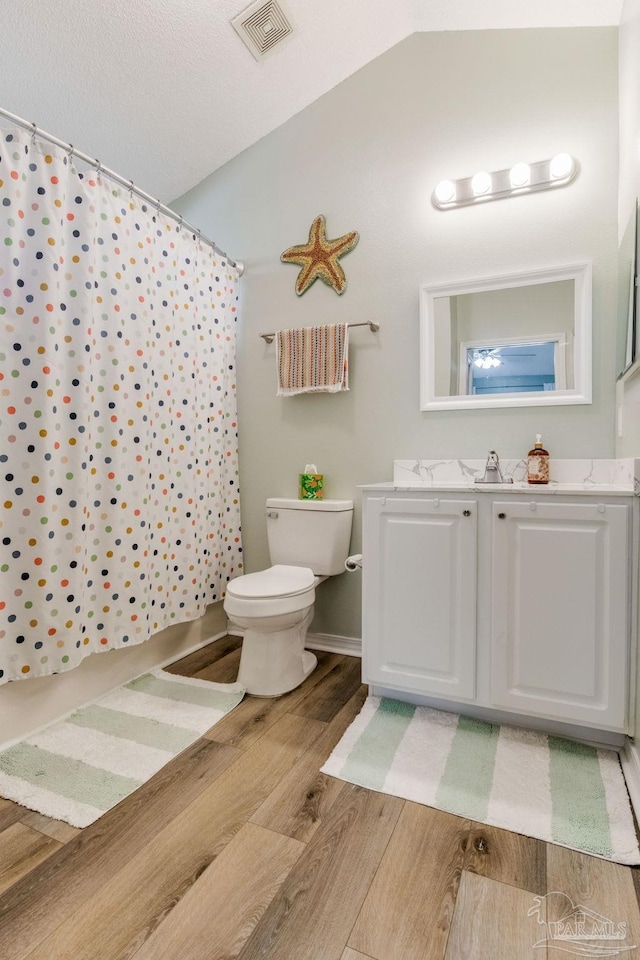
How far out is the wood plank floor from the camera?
0.93m

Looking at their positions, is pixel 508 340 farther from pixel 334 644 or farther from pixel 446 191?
pixel 334 644

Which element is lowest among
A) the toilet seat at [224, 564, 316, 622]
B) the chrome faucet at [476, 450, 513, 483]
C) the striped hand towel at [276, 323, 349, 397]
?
the toilet seat at [224, 564, 316, 622]

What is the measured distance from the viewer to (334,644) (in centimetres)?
238

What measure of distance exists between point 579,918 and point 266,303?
251cm

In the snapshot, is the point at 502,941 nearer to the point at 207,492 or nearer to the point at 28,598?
the point at 28,598

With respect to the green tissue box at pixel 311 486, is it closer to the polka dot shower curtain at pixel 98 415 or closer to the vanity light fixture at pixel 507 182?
the polka dot shower curtain at pixel 98 415

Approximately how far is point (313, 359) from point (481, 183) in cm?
99

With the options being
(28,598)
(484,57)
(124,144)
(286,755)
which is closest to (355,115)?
(484,57)

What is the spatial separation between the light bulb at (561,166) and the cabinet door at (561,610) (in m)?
1.32

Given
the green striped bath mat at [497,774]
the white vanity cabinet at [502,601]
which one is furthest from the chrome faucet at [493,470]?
the green striped bath mat at [497,774]

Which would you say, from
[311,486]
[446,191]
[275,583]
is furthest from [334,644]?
[446,191]

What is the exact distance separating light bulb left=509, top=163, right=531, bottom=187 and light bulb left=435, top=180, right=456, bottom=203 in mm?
229

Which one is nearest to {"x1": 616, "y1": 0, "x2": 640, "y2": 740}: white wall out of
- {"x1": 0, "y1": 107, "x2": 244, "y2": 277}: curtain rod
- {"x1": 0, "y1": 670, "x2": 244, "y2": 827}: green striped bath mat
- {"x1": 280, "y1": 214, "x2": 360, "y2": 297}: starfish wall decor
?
{"x1": 280, "y1": 214, "x2": 360, "y2": 297}: starfish wall decor

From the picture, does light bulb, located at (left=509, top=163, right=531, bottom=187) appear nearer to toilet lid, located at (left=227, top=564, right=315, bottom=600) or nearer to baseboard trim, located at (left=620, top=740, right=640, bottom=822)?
toilet lid, located at (left=227, top=564, right=315, bottom=600)
